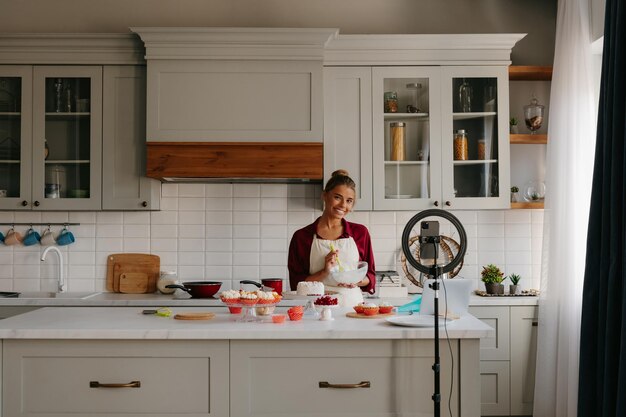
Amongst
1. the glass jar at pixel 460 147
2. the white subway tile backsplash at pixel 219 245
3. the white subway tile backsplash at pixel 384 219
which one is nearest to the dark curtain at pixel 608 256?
the glass jar at pixel 460 147

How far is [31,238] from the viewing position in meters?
4.59

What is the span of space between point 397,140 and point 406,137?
0.07 metres

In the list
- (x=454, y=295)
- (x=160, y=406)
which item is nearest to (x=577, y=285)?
(x=454, y=295)

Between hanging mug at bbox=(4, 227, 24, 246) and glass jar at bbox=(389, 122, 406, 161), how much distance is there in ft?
8.75

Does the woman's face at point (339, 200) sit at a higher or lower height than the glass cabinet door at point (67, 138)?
lower

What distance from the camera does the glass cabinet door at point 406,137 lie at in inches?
170

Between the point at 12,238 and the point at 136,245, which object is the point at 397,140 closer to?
the point at 136,245

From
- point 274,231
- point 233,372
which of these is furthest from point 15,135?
point 233,372

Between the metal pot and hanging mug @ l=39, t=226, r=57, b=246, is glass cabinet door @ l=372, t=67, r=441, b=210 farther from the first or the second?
hanging mug @ l=39, t=226, r=57, b=246

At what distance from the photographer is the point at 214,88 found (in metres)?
4.24

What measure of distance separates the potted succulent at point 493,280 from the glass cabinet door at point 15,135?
3073 millimetres

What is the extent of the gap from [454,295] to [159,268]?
2610 mm

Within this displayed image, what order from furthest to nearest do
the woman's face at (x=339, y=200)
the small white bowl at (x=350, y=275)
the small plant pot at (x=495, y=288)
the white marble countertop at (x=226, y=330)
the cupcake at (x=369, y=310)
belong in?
the small plant pot at (x=495, y=288) → the woman's face at (x=339, y=200) → the small white bowl at (x=350, y=275) → the cupcake at (x=369, y=310) → the white marble countertop at (x=226, y=330)

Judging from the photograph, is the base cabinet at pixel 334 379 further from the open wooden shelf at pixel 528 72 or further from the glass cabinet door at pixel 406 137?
the open wooden shelf at pixel 528 72
